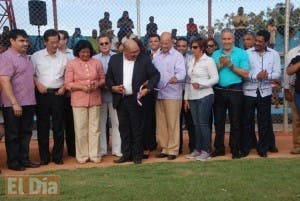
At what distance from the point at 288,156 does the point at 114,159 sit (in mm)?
2791

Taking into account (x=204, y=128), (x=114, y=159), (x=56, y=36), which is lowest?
(x=114, y=159)

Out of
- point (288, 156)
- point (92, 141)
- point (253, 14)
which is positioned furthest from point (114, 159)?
point (253, 14)

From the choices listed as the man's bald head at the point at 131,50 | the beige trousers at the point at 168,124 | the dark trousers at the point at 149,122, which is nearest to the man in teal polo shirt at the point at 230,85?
the beige trousers at the point at 168,124

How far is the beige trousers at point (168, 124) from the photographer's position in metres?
8.17

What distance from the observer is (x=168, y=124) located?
8289 millimetres

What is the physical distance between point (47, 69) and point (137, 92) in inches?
54.8

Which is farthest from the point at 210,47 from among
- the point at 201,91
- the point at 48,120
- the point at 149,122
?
the point at 48,120

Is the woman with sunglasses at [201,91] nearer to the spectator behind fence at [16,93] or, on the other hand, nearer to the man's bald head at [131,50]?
the man's bald head at [131,50]

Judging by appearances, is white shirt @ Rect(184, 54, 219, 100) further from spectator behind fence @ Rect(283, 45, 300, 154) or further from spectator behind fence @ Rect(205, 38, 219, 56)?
spectator behind fence @ Rect(283, 45, 300, 154)

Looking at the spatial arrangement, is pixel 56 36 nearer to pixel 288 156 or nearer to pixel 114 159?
pixel 114 159

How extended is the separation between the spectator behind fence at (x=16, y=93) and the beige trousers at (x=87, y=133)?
0.72m

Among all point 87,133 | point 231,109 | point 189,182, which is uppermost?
point 231,109

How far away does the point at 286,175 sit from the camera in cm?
675

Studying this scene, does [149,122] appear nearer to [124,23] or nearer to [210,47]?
[210,47]
